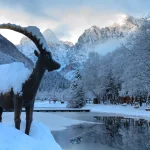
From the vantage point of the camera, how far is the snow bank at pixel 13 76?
709 centimetres

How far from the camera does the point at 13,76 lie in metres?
7.30

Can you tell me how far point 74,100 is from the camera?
4841cm

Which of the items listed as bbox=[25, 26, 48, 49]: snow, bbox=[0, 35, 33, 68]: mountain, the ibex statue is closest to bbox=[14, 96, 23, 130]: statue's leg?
the ibex statue

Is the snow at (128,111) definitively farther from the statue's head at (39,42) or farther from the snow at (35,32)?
the snow at (35,32)

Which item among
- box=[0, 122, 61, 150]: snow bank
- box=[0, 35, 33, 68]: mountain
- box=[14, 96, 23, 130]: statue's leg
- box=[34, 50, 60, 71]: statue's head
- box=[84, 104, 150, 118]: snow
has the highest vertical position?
box=[0, 35, 33, 68]: mountain

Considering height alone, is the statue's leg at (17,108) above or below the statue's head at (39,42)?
below

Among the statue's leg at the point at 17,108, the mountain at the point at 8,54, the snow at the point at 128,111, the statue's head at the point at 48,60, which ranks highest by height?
the mountain at the point at 8,54

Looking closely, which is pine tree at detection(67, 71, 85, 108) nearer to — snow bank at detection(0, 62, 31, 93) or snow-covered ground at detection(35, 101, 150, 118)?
snow-covered ground at detection(35, 101, 150, 118)

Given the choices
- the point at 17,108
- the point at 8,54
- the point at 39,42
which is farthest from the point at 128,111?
the point at 39,42

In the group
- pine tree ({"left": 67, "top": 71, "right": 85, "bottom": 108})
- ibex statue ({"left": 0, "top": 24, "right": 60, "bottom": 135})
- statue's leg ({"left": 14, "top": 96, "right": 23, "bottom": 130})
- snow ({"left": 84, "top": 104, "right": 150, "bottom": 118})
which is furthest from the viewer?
pine tree ({"left": 67, "top": 71, "right": 85, "bottom": 108})

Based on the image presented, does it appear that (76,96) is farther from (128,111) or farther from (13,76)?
(13,76)

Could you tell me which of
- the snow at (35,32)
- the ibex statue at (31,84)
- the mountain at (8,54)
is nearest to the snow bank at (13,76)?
the ibex statue at (31,84)

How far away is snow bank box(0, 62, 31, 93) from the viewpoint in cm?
709

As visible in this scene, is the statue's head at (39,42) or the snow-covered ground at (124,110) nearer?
the statue's head at (39,42)
